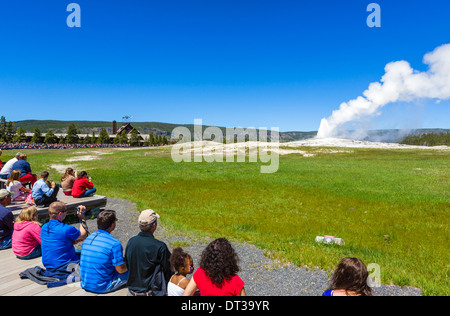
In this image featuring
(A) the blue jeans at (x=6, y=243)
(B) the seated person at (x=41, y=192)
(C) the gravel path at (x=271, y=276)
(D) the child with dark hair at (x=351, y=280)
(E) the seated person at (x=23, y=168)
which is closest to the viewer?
(D) the child with dark hair at (x=351, y=280)

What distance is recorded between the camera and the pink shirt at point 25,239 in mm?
6496

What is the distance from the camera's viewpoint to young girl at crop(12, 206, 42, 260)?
6484 mm

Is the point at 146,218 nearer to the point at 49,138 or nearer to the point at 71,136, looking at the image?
the point at 71,136

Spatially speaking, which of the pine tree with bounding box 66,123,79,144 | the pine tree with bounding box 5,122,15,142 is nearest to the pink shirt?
the pine tree with bounding box 66,123,79,144

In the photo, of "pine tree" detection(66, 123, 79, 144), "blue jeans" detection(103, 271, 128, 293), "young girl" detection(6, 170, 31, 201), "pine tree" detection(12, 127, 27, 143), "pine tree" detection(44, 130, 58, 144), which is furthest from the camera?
"pine tree" detection(66, 123, 79, 144)

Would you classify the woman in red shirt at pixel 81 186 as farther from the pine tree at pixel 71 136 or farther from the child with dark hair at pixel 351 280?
the pine tree at pixel 71 136

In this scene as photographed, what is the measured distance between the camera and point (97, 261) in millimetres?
4961

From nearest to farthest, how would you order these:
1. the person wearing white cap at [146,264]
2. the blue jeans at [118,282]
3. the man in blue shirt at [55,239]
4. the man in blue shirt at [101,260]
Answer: the person wearing white cap at [146,264], the man in blue shirt at [101,260], the blue jeans at [118,282], the man in blue shirt at [55,239]

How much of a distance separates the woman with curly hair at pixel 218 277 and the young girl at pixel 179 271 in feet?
1.13

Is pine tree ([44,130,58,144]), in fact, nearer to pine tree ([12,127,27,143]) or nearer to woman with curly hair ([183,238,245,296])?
pine tree ([12,127,27,143])

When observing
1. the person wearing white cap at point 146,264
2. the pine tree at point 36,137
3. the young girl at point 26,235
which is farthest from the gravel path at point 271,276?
the pine tree at point 36,137

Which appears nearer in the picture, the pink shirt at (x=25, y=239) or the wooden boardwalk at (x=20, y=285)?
the wooden boardwalk at (x=20, y=285)

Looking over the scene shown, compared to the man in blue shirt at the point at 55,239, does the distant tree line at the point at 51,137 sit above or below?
above
